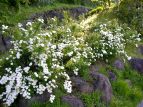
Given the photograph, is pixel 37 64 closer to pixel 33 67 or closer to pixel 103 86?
pixel 33 67

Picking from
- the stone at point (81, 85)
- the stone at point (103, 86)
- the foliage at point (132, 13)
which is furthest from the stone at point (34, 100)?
the foliage at point (132, 13)

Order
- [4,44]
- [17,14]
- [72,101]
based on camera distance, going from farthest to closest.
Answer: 1. [17,14]
2. [4,44]
3. [72,101]

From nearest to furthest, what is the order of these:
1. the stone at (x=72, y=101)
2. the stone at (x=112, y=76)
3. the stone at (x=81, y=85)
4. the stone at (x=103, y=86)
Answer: the stone at (x=72, y=101) < the stone at (x=81, y=85) < the stone at (x=103, y=86) < the stone at (x=112, y=76)

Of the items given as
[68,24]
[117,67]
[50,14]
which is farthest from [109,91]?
[50,14]

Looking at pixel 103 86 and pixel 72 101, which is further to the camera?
pixel 103 86

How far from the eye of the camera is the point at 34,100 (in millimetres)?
7859

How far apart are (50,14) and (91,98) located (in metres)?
11.8

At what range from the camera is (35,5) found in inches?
775

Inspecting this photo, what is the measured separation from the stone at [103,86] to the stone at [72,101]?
2.45 feet

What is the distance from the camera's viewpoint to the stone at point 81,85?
28.0ft

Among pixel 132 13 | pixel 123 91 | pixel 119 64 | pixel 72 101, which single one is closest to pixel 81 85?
pixel 72 101

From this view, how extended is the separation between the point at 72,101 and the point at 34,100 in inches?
34.6

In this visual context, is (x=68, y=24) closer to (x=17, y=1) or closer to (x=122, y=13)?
(x=122, y=13)

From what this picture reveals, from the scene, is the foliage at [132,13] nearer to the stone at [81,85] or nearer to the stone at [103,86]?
the stone at [103,86]
